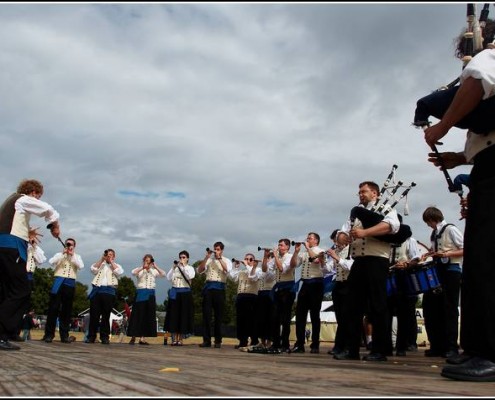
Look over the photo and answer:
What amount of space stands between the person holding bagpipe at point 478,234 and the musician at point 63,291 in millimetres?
10121

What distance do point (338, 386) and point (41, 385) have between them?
3.74ft

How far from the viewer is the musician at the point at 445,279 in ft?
24.1

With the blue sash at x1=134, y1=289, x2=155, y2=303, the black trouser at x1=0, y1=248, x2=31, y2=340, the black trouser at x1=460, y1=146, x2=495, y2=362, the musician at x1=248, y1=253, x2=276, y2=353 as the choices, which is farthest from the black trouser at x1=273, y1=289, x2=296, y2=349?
the black trouser at x1=460, y1=146, x2=495, y2=362

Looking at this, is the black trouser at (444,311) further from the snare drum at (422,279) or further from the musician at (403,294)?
the musician at (403,294)

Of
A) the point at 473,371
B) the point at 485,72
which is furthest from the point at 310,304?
the point at 485,72

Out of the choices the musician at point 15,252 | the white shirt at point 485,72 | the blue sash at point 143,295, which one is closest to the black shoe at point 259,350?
the musician at point 15,252

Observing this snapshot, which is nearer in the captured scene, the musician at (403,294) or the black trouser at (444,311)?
the black trouser at (444,311)

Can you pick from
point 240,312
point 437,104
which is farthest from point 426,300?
point 437,104

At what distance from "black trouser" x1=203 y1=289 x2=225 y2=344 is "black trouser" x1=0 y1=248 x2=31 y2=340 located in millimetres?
6382

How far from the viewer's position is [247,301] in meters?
12.3

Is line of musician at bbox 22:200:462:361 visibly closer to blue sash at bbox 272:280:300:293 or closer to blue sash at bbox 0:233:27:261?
blue sash at bbox 272:280:300:293

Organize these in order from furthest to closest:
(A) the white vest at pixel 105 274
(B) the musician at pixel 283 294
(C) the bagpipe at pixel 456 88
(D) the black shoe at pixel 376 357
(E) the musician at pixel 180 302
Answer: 1. (E) the musician at pixel 180 302
2. (A) the white vest at pixel 105 274
3. (B) the musician at pixel 283 294
4. (D) the black shoe at pixel 376 357
5. (C) the bagpipe at pixel 456 88

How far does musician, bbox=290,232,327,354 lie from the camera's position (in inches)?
382

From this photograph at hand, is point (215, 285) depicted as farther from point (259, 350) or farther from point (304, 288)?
point (259, 350)
